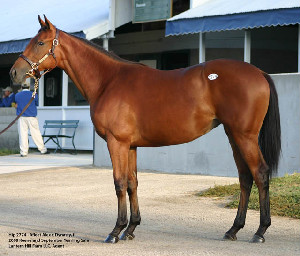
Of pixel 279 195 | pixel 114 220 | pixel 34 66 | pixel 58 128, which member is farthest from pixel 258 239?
pixel 58 128

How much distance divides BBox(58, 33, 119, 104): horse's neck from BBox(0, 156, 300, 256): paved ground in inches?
62.2

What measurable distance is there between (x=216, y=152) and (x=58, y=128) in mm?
7479

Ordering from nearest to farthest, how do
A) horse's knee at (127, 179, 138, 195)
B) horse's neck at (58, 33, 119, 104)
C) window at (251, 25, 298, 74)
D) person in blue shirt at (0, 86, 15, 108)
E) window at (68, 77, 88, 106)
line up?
horse's knee at (127, 179, 138, 195), horse's neck at (58, 33, 119, 104), window at (251, 25, 298, 74), window at (68, 77, 88, 106), person in blue shirt at (0, 86, 15, 108)

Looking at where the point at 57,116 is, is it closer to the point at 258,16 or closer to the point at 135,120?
the point at 258,16

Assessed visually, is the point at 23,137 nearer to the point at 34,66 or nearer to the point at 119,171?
the point at 34,66

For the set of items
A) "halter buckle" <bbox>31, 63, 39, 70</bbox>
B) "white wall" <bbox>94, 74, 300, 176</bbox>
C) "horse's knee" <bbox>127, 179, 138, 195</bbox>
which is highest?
"halter buckle" <bbox>31, 63, 39, 70</bbox>

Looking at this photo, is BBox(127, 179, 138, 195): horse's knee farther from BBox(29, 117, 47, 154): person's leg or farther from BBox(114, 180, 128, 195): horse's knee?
BBox(29, 117, 47, 154): person's leg

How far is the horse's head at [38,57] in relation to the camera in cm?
743

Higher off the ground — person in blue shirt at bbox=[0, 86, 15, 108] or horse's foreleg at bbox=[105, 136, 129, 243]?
horse's foreleg at bbox=[105, 136, 129, 243]

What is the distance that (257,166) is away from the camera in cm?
691

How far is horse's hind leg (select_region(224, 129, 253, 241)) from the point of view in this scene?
7.13 metres

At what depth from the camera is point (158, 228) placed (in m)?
7.91

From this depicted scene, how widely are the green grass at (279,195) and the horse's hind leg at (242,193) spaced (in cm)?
153

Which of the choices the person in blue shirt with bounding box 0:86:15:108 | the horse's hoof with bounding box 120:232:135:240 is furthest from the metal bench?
the horse's hoof with bounding box 120:232:135:240
